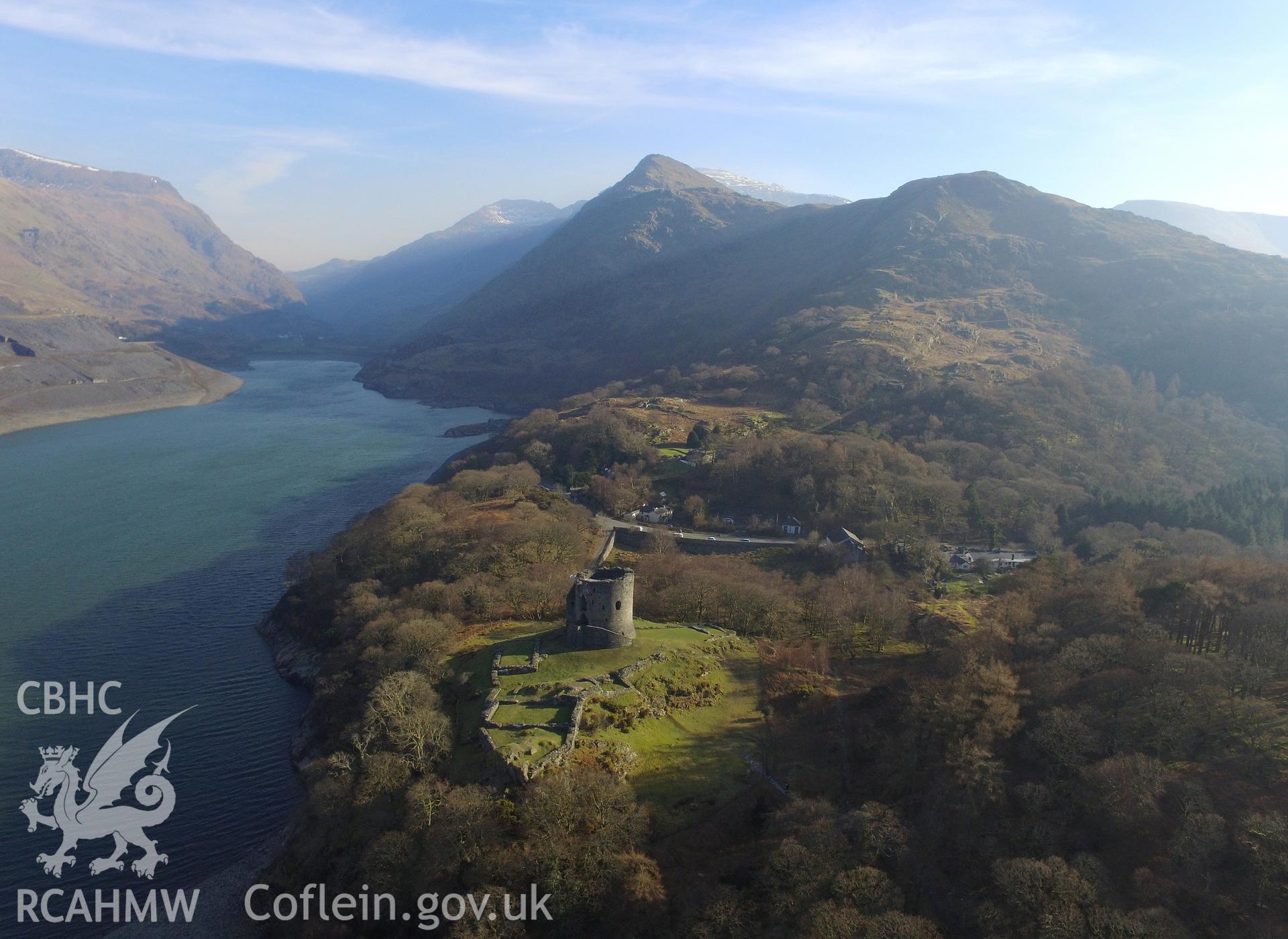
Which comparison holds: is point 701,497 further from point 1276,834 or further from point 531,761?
point 1276,834

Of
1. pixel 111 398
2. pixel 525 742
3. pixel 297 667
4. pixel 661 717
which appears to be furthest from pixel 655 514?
pixel 111 398

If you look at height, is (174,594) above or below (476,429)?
below

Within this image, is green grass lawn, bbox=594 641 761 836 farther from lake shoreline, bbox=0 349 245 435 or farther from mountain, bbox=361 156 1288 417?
lake shoreline, bbox=0 349 245 435

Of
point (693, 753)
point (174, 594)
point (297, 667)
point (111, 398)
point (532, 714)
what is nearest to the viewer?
point (693, 753)

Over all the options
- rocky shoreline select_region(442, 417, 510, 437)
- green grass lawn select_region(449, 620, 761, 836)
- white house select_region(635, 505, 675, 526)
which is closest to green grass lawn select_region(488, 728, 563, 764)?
green grass lawn select_region(449, 620, 761, 836)

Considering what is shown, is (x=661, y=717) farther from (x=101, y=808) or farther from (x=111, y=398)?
(x=111, y=398)

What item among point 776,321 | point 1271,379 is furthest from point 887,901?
point 776,321
